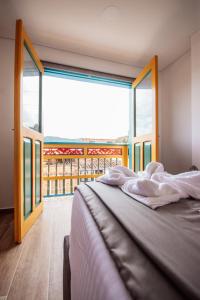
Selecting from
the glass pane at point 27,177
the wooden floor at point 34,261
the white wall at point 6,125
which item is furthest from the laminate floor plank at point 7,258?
the white wall at point 6,125

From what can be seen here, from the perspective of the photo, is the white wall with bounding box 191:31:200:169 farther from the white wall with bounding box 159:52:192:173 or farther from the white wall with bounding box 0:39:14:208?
the white wall with bounding box 0:39:14:208

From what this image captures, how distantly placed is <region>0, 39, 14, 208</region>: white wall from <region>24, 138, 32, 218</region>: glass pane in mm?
548

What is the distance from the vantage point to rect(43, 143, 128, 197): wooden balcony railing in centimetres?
264

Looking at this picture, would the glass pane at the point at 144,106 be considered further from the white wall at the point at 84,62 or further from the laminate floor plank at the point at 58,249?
the laminate floor plank at the point at 58,249

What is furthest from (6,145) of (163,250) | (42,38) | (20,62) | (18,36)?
(163,250)

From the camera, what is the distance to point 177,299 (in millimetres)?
253

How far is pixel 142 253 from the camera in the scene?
37 centimetres

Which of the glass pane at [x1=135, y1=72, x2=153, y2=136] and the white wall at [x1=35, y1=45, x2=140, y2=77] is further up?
the white wall at [x1=35, y1=45, x2=140, y2=77]

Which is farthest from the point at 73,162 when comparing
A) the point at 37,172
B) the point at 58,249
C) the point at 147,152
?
the point at 58,249

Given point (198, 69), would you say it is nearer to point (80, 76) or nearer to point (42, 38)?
point (80, 76)

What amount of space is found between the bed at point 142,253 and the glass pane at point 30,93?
1399 mm

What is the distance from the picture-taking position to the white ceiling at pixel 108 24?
1.60 m

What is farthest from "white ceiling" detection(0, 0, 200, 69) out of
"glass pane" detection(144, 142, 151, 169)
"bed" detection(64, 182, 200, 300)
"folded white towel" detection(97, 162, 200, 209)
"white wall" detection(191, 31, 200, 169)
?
"bed" detection(64, 182, 200, 300)

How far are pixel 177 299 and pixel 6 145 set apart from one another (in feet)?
7.35
